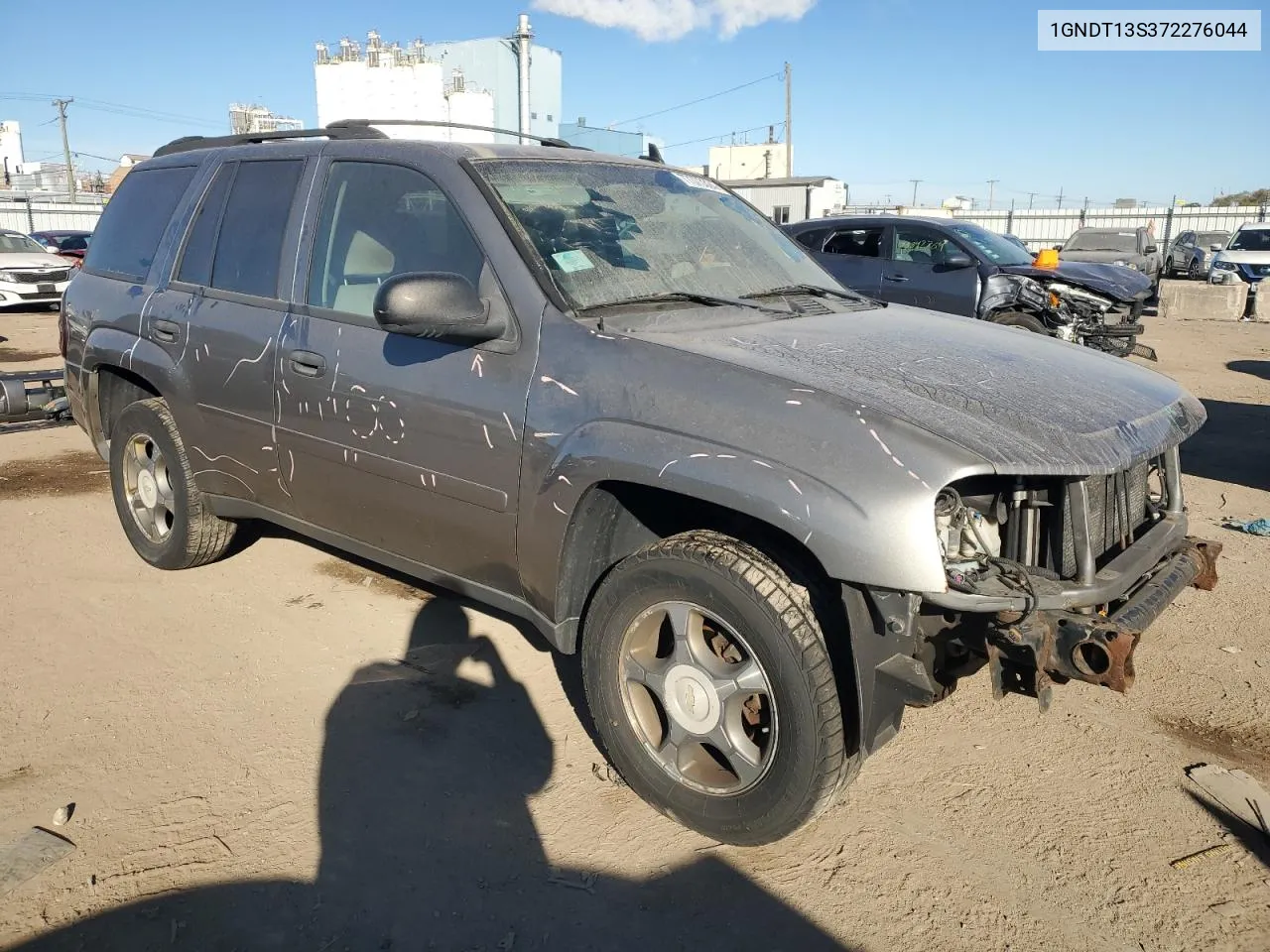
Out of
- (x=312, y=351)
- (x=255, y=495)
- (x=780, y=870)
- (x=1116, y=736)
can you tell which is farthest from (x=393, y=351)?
(x=1116, y=736)

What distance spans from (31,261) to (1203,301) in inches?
870

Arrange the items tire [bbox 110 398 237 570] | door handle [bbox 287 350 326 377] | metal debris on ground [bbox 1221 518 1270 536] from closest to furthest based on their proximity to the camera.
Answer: door handle [bbox 287 350 326 377] → tire [bbox 110 398 237 570] → metal debris on ground [bbox 1221 518 1270 536]

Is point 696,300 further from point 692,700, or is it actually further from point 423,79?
point 423,79

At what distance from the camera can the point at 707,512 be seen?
2779mm

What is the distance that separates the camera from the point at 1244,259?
21438 mm

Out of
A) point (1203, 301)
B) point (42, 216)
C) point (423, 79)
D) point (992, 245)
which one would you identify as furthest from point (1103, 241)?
point (42, 216)

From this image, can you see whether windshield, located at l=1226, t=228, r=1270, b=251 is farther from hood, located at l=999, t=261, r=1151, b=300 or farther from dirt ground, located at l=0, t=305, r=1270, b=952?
dirt ground, located at l=0, t=305, r=1270, b=952

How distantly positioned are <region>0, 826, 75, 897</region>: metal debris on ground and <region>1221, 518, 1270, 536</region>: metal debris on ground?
5.84 metres

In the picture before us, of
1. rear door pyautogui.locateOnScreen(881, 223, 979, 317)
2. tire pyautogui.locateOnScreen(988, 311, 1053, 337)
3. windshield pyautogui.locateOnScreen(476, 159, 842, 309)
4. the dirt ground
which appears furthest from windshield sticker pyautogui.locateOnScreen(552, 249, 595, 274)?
tire pyautogui.locateOnScreen(988, 311, 1053, 337)

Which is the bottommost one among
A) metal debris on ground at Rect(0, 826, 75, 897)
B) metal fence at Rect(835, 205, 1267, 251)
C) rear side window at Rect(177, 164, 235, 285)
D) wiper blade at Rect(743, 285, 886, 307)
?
metal debris on ground at Rect(0, 826, 75, 897)

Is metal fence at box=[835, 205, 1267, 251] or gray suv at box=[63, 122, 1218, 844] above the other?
metal fence at box=[835, 205, 1267, 251]

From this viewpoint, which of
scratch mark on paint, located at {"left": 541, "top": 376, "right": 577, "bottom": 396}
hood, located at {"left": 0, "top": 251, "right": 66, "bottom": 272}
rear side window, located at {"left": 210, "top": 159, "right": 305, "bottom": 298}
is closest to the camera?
scratch mark on paint, located at {"left": 541, "top": 376, "right": 577, "bottom": 396}

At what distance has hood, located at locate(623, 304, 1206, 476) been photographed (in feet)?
7.97

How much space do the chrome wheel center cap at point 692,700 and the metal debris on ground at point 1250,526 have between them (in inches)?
168
